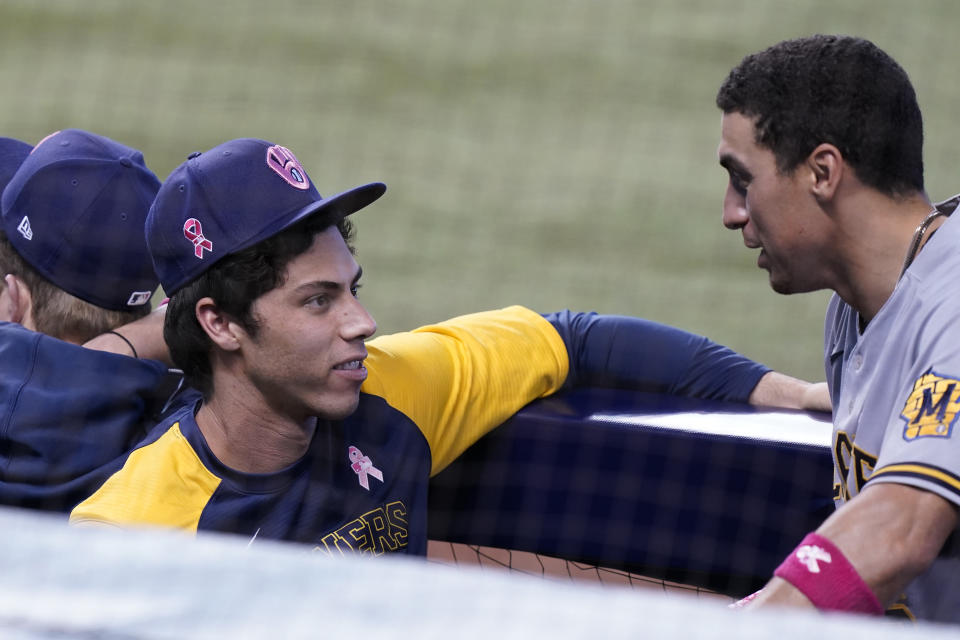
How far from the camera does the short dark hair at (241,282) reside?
1502 millimetres

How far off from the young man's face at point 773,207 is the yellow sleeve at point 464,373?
44 centimetres

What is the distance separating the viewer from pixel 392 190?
4.07 metres

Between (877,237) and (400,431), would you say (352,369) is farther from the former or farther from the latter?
(877,237)

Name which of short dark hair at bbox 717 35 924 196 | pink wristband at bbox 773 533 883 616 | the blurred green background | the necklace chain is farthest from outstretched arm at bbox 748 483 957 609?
the blurred green background

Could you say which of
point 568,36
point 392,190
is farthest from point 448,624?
point 568,36

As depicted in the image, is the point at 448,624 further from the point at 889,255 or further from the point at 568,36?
the point at 568,36

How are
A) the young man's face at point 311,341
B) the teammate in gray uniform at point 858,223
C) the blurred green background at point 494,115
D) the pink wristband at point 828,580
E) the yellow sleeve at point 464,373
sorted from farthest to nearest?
the blurred green background at point 494,115
the yellow sleeve at point 464,373
the young man's face at point 311,341
the teammate in gray uniform at point 858,223
the pink wristband at point 828,580

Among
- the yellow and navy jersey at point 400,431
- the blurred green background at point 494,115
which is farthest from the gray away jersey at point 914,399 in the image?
the blurred green background at point 494,115

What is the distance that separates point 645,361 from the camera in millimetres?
1887

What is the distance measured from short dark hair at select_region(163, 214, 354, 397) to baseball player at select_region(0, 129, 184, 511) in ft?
0.44

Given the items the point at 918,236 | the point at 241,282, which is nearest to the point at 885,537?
the point at 918,236

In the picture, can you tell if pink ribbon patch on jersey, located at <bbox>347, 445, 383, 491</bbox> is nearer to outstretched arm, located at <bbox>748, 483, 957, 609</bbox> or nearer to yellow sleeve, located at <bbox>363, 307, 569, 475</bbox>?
yellow sleeve, located at <bbox>363, 307, 569, 475</bbox>

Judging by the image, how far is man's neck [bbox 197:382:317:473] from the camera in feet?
4.95

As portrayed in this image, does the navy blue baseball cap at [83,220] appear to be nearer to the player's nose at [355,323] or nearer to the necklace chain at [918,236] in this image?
the player's nose at [355,323]
